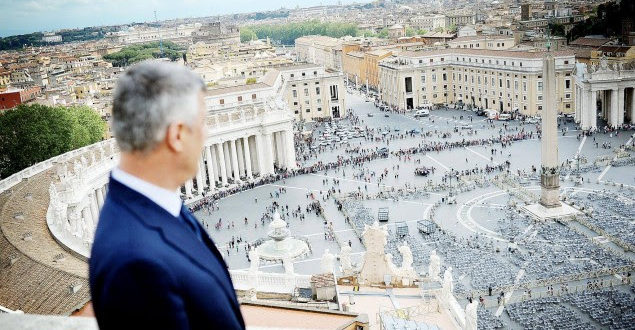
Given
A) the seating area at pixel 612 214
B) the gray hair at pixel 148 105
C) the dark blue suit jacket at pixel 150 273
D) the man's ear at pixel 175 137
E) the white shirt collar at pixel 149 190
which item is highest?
the gray hair at pixel 148 105

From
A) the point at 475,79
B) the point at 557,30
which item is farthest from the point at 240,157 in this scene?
the point at 557,30

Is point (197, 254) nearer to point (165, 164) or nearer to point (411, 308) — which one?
point (165, 164)

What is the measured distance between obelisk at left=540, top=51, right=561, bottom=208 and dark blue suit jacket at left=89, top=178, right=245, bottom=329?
1493 inches

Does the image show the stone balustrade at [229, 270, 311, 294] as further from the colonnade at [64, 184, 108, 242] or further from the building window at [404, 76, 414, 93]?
the building window at [404, 76, 414, 93]

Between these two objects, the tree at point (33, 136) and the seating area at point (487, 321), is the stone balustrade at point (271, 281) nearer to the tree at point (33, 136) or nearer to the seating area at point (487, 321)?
the seating area at point (487, 321)

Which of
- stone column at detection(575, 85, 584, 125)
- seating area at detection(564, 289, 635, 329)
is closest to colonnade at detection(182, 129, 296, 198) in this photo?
stone column at detection(575, 85, 584, 125)

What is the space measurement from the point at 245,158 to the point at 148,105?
2139 inches

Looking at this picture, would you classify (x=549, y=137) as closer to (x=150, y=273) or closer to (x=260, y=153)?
(x=260, y=153)

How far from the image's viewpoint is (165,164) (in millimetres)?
2883

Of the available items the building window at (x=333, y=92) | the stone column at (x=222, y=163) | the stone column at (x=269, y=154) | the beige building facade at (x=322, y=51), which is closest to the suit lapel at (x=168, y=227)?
the stone column at (x=222, y=163)

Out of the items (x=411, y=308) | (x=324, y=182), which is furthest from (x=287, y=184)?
(x=411, y=308)

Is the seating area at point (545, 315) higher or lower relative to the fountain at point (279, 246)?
lower

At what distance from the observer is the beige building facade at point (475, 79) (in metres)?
70.3

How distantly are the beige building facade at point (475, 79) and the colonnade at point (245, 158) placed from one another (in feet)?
94.5
